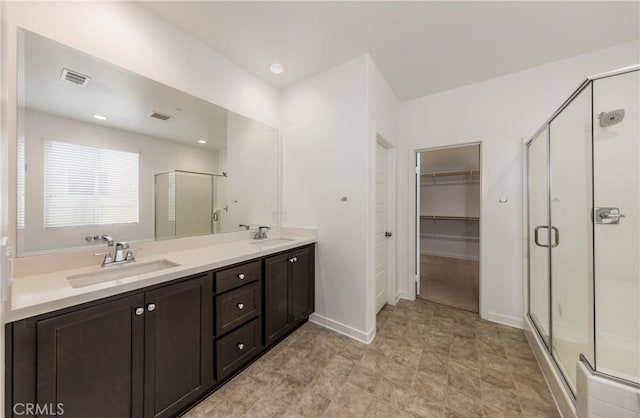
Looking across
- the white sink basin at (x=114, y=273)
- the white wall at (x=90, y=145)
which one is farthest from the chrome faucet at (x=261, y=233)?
the white sink basin at (x=114, y=273)

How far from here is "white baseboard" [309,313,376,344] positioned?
2160 millimetres

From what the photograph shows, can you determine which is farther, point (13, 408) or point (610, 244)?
point (610, 244)

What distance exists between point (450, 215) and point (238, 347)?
5176mm

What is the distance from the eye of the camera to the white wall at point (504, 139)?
2.32 meters

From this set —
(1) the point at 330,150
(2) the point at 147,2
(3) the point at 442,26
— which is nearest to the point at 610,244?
(3) the point at 442,26

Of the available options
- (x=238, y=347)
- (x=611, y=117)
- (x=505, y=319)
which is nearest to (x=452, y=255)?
(x=505, y=319)

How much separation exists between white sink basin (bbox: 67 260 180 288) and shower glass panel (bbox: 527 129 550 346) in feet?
10.1

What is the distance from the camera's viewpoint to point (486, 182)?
2582mm

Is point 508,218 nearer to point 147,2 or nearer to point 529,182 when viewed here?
point 529,182

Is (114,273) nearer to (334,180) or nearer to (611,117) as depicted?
(334,180)

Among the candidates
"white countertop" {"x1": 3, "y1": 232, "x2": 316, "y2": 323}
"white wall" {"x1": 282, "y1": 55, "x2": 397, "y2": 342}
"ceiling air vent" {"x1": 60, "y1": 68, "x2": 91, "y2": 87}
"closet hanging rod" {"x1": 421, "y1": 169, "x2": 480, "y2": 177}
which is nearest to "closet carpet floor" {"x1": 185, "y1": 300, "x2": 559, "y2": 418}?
"white wall" {"x1": 282, "y1": 55, "x2": 397, "y2": 342}

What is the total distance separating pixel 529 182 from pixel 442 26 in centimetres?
181

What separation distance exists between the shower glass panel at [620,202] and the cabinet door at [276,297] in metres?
2.42

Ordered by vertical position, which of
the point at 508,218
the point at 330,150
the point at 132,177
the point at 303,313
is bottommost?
the point at 303,313
